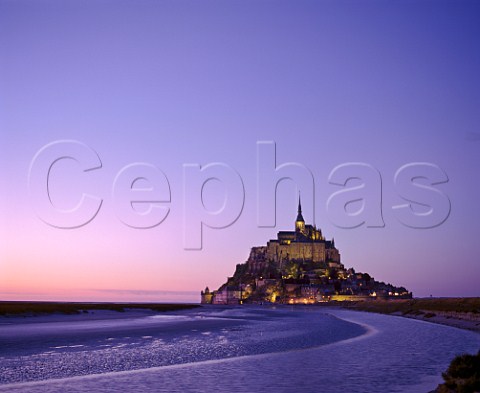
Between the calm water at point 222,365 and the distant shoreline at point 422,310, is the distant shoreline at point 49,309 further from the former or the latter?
the calm water at point 222,365

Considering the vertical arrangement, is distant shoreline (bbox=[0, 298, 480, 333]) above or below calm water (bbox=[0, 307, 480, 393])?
above

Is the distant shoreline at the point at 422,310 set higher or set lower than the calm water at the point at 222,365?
higher

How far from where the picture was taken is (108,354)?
20.9 meters

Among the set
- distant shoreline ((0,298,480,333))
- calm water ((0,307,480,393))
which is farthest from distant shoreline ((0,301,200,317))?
calm water ((0,307,480,393))

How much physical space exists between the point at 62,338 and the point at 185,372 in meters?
13.9

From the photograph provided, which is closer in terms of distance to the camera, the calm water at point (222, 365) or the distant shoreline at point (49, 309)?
the calm water at point (222, 365)

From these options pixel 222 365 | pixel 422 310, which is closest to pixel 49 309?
pixel 422 310

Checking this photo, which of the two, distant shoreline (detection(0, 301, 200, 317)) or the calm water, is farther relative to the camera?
distant shoreline (detection(0, 301, 200, 317))

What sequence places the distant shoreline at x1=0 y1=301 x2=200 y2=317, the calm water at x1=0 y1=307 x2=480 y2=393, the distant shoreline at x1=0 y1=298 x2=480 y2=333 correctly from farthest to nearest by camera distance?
the distant shoreline at x1=0 y1=301 x2=200 y2=317
the distant shoreline at x1=0 y1=298 x2=480 y2=333
the calm water at x1=0 y1=307 x2=480 y2=393

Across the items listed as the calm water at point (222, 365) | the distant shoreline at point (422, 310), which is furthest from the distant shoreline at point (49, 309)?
the calm water at point (222, 365)

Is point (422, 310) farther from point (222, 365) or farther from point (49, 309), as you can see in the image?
point (222, 365)

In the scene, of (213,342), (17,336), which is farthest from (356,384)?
(17,336)

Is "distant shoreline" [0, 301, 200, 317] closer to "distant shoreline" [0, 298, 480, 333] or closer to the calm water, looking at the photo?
"distant shoreline" [0, 298, 480, 333]

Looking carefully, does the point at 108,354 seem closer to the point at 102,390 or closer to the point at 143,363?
the point at 143,363
